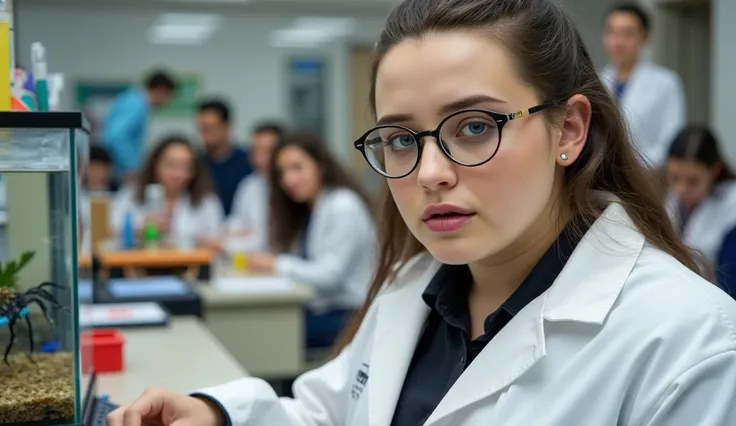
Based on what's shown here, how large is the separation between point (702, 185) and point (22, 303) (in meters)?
2.88

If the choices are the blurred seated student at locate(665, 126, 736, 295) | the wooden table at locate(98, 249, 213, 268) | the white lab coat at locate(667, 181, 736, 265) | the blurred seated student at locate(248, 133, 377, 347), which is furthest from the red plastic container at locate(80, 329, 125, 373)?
the white lab coat at locate(667, 181, 736, 265)

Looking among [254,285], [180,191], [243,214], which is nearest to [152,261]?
[254,285]

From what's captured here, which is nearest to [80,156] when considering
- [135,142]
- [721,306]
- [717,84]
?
[721,306]

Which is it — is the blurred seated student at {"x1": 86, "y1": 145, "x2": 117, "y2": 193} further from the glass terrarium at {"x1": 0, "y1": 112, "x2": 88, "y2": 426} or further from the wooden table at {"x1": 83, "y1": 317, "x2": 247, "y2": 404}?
the glass terrarium at {"x1": 0, "y1": 112, "x2": 88, "y2": 426}

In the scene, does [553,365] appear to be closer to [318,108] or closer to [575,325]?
[575,325]

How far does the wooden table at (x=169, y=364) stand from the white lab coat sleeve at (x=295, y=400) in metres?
0.26

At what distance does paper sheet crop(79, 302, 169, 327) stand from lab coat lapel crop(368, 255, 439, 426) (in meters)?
0.91

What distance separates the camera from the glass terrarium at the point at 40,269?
37.0 inches

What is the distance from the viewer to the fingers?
1033mm

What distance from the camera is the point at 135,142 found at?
20.4ft

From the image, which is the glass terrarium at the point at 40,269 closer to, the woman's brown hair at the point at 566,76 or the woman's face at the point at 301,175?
the woman's brown hair at the point at 566,76

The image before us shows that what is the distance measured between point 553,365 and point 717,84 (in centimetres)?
356

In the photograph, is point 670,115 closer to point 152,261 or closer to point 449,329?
point 152,261

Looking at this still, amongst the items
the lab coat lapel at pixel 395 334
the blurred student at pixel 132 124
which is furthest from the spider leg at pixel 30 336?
the blurred student at pixel 132 124
